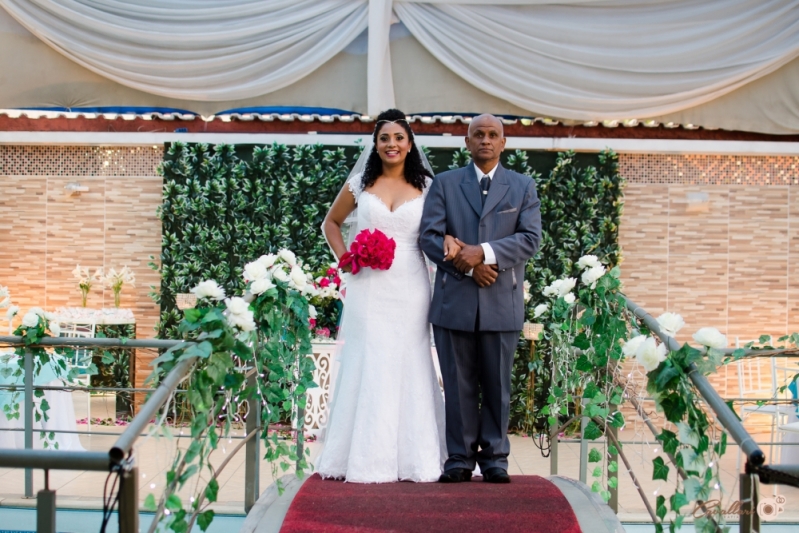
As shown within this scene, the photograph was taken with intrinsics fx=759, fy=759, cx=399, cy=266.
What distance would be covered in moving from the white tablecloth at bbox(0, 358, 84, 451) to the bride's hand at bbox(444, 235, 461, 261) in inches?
147

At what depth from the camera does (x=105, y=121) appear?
27.1 ft

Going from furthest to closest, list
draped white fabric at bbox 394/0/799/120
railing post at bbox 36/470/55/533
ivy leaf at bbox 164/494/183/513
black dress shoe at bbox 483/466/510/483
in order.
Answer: draped white fabric at bbox 394/0/799/120, black dress shoe at bbox 483/466/510/483, ivy leaf at bbox 164/494/183/513, railing post at bbox 36/470/55/533

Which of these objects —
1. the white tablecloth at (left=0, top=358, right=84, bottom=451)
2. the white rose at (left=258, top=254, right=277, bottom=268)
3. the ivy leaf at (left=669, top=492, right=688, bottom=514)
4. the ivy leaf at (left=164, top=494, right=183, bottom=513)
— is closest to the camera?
the ivy leaf at (left=164, top=494, right=183, bottom=513)

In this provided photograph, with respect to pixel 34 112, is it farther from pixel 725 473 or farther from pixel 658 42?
pixel 725 473

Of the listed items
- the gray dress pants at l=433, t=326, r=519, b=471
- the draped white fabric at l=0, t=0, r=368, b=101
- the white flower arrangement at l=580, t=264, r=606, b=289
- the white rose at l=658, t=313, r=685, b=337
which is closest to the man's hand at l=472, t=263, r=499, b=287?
the gray dress pants at l=433, t=326, r=519, b=471

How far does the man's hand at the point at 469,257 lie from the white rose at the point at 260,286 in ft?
3.16

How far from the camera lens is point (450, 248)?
12.0 ft

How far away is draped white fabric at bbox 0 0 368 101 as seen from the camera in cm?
783

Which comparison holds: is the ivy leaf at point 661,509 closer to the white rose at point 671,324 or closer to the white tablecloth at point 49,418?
the white rose at point 671,324

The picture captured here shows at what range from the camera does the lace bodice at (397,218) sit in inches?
160

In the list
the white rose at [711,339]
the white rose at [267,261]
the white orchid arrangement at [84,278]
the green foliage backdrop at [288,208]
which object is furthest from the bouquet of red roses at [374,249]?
the white orchid arrangement at [84,278]

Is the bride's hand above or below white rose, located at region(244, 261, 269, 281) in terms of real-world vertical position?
above

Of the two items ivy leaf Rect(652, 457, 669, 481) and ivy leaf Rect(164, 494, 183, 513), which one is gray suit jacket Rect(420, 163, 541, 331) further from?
ivy leaf Rect(164, 494, 183, 513)

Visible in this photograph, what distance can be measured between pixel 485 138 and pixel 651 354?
56.1 inches
